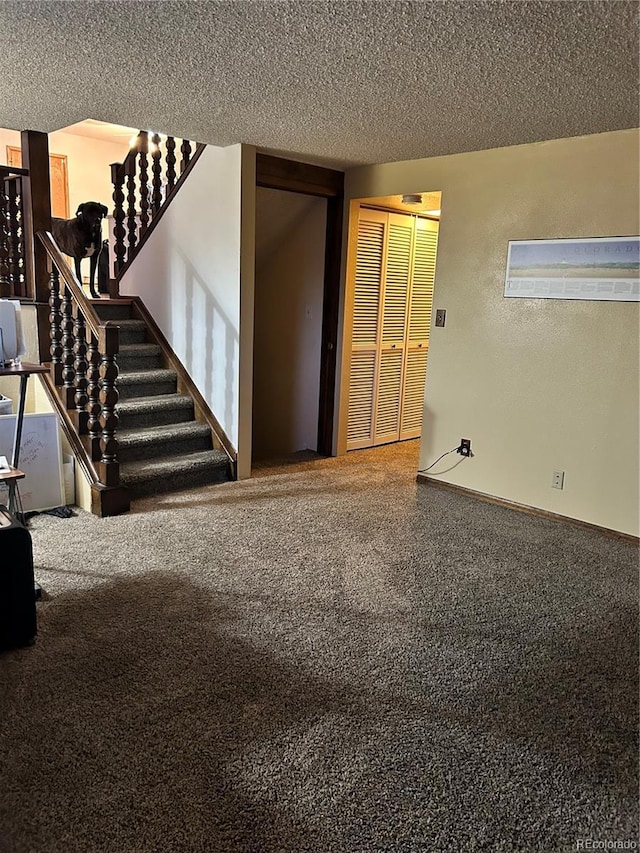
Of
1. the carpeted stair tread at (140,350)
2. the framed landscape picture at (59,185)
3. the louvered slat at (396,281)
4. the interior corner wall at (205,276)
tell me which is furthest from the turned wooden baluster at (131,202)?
the framed landscape picture at (59,185)

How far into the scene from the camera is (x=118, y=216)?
16.3 ft

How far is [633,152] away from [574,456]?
66.9 inches

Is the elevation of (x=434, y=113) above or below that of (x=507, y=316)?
above

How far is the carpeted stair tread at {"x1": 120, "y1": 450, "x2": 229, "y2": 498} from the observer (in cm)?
401

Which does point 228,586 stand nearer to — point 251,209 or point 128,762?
point 128,762

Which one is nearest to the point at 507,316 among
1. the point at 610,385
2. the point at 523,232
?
the point at 523,232

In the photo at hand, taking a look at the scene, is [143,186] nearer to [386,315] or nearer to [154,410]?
[154,410]

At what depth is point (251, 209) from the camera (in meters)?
4.14

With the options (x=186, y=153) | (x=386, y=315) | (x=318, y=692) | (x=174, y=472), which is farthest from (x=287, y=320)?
(x=318, y=692)

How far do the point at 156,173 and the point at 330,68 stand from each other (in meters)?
2.64

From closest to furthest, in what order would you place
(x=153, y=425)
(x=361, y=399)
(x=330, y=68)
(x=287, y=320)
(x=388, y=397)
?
(x=330, y=68) → (x=153, y=425) → (x=361, y=399) → (x=287, y=320) → (x=388, y=397)

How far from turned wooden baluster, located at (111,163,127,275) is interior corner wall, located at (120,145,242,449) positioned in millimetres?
202

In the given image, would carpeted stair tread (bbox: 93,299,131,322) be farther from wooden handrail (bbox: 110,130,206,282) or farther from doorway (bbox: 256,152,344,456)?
doorway (bbox: 256,152,344,456)

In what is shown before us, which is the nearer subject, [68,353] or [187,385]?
[68,353]
